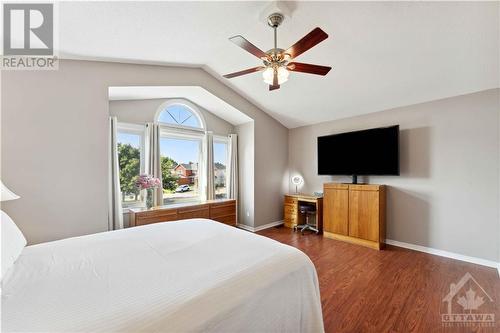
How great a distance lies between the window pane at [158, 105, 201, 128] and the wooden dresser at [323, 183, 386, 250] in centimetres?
293

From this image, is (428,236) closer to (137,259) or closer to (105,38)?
(137,259)

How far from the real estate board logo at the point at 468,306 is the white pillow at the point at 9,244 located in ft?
10.4

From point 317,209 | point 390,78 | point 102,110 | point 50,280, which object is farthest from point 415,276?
point 102,110

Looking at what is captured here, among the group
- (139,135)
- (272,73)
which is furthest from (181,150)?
(272,73)

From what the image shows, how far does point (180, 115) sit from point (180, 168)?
3.44ft

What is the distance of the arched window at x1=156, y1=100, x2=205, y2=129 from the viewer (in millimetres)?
4033

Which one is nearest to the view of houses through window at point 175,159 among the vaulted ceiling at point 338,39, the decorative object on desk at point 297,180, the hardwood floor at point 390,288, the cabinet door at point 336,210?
the vaulted ceiling at point 338,39

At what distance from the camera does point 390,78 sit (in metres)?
3.04

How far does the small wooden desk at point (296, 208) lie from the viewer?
14.4ft

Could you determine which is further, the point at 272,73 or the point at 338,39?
the point at 338,39

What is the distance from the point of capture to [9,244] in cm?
132

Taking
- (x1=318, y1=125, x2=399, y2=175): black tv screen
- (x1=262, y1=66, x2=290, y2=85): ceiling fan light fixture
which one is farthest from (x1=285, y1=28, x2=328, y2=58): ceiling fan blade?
(x1=318, y1=125, x2=399, y2=175): black tv screen

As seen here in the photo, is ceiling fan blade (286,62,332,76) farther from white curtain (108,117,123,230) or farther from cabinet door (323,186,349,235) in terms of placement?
white curtain (108,117,123,230)

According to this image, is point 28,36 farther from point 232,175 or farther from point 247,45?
point 232,175
